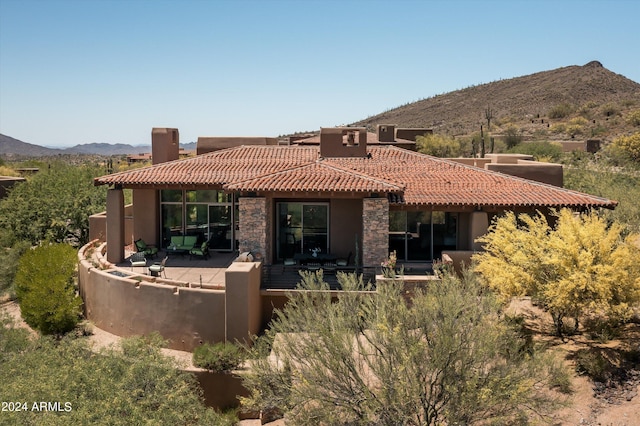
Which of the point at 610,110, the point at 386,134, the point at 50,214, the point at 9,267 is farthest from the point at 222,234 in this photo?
the point at 610,110

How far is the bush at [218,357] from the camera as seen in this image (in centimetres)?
1775

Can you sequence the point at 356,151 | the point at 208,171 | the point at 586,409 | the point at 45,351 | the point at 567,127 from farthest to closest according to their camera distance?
the point at 567,127 < the point at 356,151 < the point at 208,171 < the point at 45,351 < the point at 586,409

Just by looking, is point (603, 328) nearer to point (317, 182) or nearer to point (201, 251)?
point (317, 182)

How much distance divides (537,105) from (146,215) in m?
77.5

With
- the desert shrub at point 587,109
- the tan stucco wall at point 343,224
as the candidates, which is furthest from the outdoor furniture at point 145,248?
the desert shrub at point 587,109

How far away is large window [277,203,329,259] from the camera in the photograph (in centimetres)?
2328

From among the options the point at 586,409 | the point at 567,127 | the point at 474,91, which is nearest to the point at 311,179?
the point at 586,409

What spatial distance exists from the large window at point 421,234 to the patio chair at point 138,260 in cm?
940

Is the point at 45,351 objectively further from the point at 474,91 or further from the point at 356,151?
the point at 474,91

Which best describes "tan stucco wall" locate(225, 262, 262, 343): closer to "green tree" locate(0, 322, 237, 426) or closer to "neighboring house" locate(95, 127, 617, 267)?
"green tree" locate(0, 322, 237, 426)

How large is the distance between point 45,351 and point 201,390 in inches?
173

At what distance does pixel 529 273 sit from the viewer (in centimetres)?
1670

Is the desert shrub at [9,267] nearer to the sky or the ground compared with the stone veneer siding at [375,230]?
nearer to the ground

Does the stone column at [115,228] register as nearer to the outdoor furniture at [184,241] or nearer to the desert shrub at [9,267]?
the outdoor furniture at [184,241]
